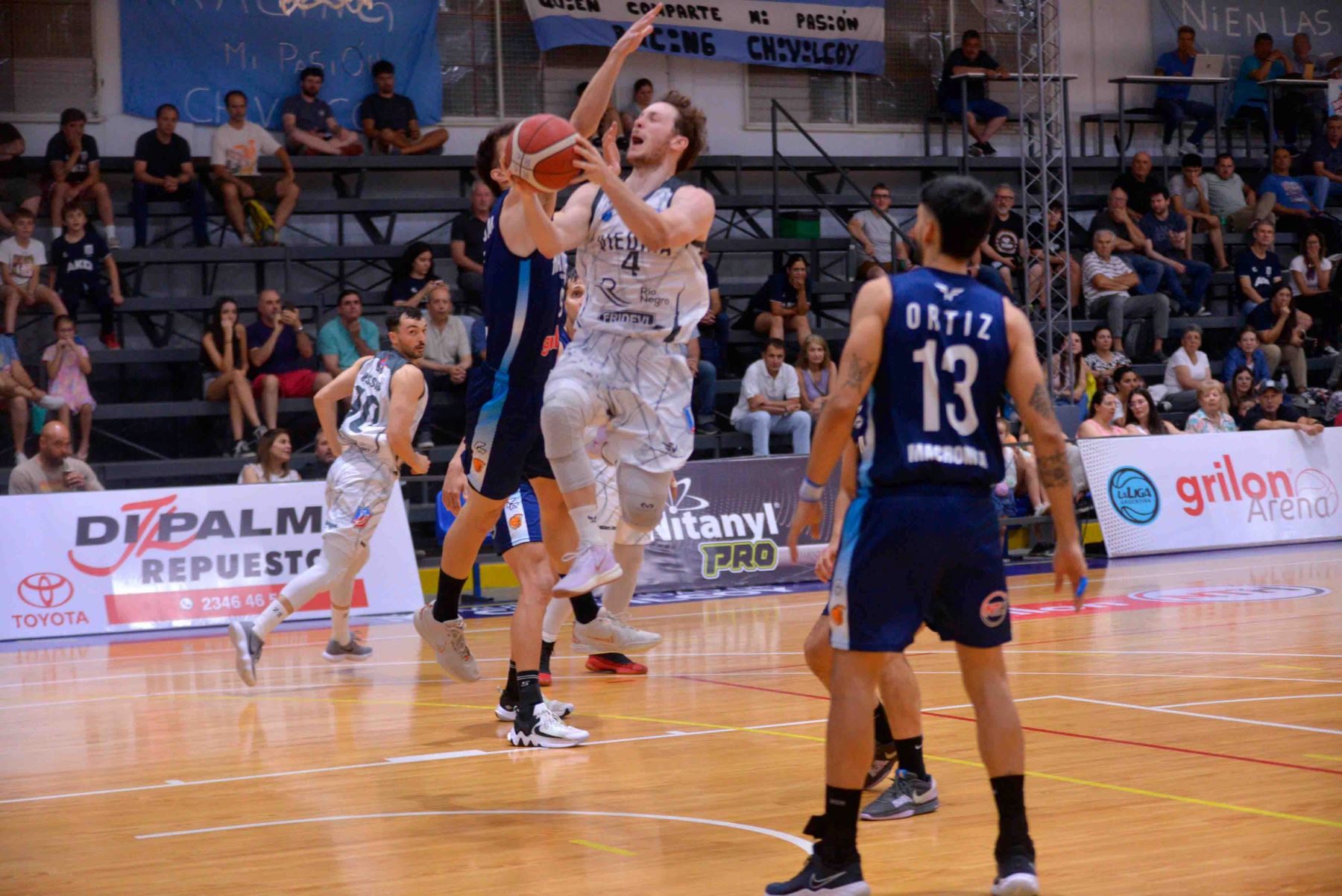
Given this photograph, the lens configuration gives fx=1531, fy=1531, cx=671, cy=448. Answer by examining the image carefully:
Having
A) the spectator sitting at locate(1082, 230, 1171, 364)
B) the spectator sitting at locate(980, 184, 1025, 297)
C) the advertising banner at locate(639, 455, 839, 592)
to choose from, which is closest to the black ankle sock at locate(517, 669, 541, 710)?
the advertising banner at locate(639, 455, 839, 592)

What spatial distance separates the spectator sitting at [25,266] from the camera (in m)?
13.8

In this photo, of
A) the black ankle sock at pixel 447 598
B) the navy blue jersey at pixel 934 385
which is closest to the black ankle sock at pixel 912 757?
the navy blue jersey at pixel 934 385

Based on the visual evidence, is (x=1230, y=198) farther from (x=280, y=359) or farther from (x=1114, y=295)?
(x=280, y=359)

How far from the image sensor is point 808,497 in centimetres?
406

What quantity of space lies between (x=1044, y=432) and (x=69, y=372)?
11.4 meters

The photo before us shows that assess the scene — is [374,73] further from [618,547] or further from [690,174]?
[618,547]

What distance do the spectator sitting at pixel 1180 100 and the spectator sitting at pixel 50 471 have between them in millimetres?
13905

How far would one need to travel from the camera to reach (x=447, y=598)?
22.1 ft

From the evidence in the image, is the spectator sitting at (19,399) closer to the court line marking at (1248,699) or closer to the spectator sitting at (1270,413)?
the court line marking at (1248,699)

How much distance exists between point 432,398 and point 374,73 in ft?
13.6

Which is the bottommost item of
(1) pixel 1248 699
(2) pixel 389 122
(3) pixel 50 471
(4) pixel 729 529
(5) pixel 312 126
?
(1) pixel 1248 699

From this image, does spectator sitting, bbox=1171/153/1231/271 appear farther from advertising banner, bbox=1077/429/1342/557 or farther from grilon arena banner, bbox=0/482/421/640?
grilon arena banner, bbox=0/482/421/640

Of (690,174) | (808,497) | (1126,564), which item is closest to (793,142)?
(690,174)

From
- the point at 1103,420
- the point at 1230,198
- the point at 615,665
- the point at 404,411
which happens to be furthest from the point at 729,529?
the point at 1230,198
